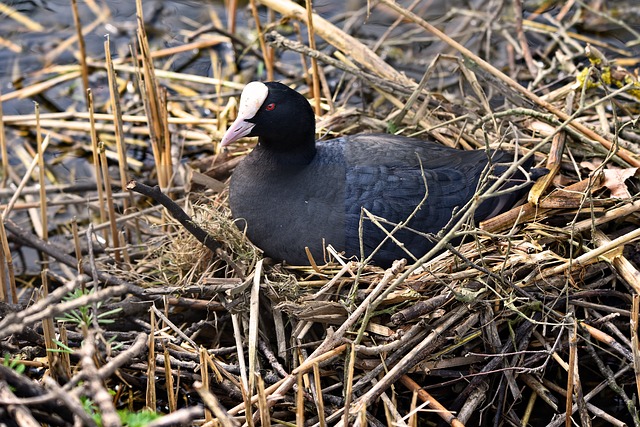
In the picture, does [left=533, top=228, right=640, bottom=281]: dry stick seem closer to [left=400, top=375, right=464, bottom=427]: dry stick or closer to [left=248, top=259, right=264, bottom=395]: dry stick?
[left=400, top=375, right=464, bottom=427]: dry stick

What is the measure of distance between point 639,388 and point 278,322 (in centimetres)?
123

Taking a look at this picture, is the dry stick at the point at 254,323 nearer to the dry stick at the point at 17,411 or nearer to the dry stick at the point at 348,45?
the dry stick at the point at 17,411

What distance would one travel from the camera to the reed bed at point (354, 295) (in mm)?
2785

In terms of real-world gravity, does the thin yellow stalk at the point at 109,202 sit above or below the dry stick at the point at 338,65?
below

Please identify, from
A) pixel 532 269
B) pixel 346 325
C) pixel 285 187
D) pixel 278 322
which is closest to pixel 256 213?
pixel 285 187

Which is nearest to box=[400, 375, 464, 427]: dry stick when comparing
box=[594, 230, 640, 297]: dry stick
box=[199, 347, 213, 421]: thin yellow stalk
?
box=[199, 347, 213, 421]: thin yellow stalk

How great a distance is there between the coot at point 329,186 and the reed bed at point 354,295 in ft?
0.30

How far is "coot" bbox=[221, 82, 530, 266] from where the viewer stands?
10.9 ft

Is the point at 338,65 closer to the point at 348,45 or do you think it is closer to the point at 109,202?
the point at 348,45

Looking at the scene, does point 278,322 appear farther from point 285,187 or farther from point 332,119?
point 332,119

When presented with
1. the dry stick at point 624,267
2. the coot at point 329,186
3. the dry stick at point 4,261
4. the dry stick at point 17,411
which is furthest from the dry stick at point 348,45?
the dry stick at point 17,411

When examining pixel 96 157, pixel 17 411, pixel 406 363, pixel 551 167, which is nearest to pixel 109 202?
pixel 96 157

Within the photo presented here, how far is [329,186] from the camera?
3.43 meters

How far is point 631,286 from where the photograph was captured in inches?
122
